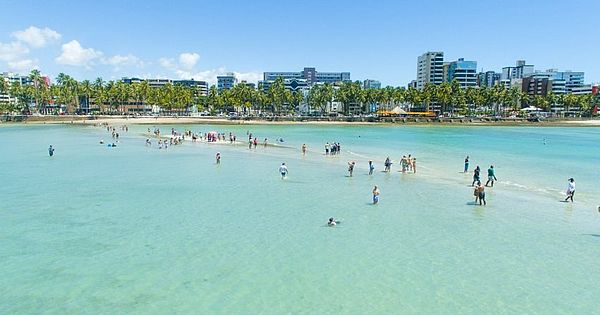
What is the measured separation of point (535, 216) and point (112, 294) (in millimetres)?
21681

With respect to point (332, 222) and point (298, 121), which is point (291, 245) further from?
point (298, 121)

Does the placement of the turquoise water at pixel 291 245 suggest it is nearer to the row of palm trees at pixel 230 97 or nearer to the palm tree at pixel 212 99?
the row of palm trees at pixel 230 97

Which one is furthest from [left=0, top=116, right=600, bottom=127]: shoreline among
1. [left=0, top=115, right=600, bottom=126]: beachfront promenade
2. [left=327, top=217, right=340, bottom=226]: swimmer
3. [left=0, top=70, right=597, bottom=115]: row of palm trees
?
[left=327, top=217, right=340, bottom=226]: swimmer

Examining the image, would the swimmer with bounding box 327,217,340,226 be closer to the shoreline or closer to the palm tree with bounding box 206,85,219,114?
the shoreline

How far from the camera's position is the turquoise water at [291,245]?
557 inches

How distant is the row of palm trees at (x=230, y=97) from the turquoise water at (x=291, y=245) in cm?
13120

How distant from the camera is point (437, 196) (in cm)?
2966

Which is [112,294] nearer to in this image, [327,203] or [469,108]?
[327,203]

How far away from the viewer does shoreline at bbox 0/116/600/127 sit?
433ft

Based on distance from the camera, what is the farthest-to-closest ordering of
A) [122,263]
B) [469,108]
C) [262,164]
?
1. [469,108]
2. [262,164]
3. [122,263]

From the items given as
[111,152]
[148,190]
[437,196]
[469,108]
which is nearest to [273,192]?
[148,190]

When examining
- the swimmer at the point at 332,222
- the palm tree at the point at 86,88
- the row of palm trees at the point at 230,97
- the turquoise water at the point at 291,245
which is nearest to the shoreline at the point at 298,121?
the row of palm trees at the point at 230,97

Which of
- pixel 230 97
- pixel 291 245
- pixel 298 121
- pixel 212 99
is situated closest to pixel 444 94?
pixel 298 121

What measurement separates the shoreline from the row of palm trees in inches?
551
